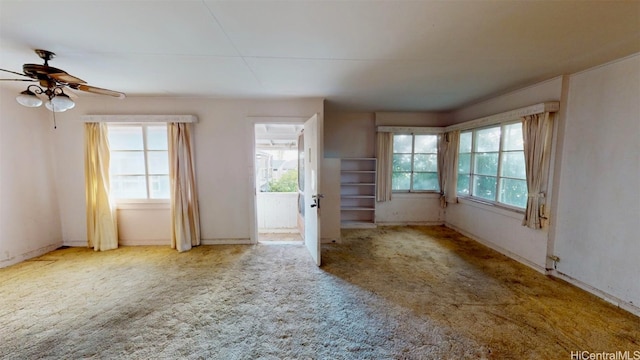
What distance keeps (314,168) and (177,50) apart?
1.94 m

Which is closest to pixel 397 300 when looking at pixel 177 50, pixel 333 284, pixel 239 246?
pixel 333 284

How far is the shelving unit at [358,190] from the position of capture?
5.29m

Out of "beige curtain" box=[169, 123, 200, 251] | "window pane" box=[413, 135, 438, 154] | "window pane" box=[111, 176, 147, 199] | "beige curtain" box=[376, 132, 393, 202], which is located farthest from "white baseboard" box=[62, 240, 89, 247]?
"window pane" box=[413, 135, 438, 154]

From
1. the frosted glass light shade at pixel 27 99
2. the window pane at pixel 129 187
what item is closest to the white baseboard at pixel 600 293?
the frosted glass light shade at pixel 27 99

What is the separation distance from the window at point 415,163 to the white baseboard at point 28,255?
19.4ft

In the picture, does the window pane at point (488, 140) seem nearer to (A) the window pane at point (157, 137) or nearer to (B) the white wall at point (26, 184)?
(A) the window pane at point (157, 137)

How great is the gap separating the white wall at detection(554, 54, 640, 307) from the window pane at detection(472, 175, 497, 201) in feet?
3.47

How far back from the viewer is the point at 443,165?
5055mm

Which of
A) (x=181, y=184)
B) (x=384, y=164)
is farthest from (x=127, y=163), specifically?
(x=384, y=164)

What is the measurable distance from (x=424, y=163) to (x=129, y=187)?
547 centimetres

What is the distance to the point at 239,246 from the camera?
13.0 feet

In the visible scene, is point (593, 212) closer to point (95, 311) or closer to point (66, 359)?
point (66, 359)

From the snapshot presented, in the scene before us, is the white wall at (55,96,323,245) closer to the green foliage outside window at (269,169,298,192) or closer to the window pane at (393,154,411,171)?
the window pane at (393,154,411,171)

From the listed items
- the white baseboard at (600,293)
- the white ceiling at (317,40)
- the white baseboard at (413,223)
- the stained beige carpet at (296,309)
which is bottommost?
the stained beige carpet at (296,309)
